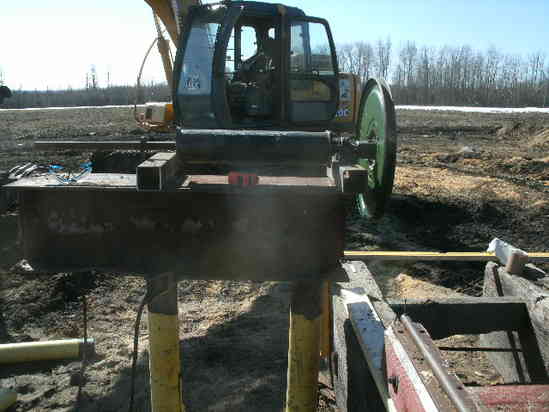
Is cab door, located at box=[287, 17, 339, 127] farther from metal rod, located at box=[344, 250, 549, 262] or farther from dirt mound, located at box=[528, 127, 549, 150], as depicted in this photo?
dirt mound, located at box=[528, 127, 549, 150]

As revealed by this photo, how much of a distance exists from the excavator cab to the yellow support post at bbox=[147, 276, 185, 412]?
2.92 metres

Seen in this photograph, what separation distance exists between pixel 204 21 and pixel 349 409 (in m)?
4.16

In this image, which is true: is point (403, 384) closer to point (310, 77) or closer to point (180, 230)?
point (180, 230)

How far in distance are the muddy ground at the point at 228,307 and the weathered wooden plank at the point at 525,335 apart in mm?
252

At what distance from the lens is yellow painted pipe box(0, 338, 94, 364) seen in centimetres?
378

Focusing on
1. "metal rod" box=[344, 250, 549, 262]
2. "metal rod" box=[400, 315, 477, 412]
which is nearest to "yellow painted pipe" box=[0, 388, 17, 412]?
"metal rod" box=[344, 250, 549, 262]

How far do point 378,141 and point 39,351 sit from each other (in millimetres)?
3001

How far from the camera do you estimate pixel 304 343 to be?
2.61 meters

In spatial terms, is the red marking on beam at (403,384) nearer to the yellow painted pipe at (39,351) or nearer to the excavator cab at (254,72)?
the yellow painted pipe at (39,351)

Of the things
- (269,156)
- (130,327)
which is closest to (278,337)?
(130,327)

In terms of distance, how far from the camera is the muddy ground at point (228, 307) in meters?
3.75

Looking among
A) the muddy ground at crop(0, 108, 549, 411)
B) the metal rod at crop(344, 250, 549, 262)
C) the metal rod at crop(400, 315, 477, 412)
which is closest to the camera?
the metal rod at crop(400, 315, 477, 412)

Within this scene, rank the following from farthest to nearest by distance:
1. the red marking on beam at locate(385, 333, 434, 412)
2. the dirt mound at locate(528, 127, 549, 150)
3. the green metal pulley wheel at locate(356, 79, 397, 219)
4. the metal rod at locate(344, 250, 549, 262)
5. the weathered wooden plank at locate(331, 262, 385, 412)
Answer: the dirt mound at locate(528, 127, 549, 150)
the metal rod at locate(344, 250, 549, 262)
the weathered wooden plank at locate(331, 262, 385, 412)
the green metal pulley wheel at locate(356, 79, 397, 219)
the red marking on beam at locate(385, 333, 434, 412)

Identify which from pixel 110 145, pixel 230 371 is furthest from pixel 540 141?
pixel 110 145
